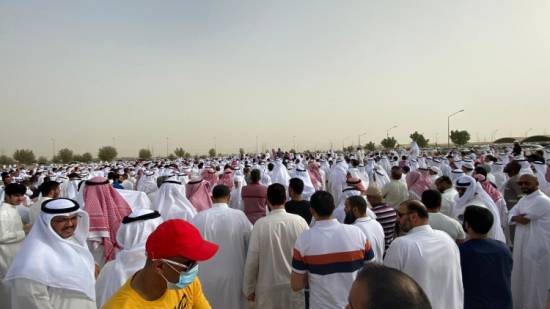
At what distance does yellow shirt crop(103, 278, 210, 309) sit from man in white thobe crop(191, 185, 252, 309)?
69.4 inches

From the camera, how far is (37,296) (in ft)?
8.20

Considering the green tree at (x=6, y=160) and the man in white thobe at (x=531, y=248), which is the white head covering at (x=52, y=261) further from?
the green tree at (x=6, y=160)

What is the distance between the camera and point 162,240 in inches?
67.2

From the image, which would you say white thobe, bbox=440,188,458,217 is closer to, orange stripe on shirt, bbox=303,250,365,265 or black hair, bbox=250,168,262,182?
black hair, bbox=250,168,262,182

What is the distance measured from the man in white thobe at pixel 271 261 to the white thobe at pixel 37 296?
1651 mm

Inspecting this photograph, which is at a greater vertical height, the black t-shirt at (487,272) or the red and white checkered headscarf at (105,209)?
the red and white checkered headscarf at (105,209)

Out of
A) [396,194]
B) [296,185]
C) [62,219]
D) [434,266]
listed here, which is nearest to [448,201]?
[396,194]

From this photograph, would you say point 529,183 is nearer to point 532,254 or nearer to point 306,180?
point 532,254

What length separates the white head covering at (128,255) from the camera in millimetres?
2498

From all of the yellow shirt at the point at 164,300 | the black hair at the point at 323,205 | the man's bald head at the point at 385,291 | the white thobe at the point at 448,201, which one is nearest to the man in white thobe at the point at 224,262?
the black hair at the point at 323,205

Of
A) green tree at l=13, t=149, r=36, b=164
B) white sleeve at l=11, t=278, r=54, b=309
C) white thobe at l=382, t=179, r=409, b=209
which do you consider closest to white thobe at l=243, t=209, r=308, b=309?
white sleeve at l=11, t=278, r=54, b=309

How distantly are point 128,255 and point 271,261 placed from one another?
1.55 meters

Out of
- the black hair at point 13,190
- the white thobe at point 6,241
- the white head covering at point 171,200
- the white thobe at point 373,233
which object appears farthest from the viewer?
the white head covering at point 171,200

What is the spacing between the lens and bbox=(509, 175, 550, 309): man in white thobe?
180 inches
